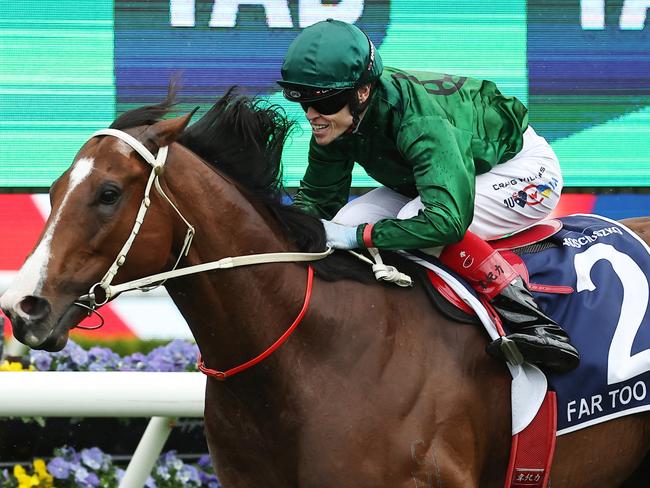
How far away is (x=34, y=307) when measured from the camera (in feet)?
8.81

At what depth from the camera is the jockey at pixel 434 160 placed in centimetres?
308

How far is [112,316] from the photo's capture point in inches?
213

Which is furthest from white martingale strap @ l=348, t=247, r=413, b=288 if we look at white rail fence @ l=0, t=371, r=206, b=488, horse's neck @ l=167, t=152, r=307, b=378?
white rail fence @ l=0, t=371, r=206, b=488

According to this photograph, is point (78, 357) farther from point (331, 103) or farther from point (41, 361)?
point (331, 103)

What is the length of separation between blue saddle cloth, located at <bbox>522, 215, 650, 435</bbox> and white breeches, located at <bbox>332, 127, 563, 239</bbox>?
0.40 feet

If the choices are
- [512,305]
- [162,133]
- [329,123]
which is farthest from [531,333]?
[162,133]

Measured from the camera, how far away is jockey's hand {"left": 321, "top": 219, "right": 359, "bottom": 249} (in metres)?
3.20

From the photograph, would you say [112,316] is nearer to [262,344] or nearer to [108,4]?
[108,4]

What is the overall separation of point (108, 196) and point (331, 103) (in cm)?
74

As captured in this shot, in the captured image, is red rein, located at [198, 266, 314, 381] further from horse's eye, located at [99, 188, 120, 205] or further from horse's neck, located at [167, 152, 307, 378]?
horse's eye, located at [99, 188, 120, 205]

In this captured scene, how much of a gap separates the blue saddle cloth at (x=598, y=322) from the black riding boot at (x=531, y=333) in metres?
0.08

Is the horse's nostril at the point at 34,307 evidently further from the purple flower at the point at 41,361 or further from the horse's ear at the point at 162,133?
the purple flower at the point at 41,361

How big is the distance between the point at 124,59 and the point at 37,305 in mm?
3119

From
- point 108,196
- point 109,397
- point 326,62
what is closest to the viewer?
point 108,196
